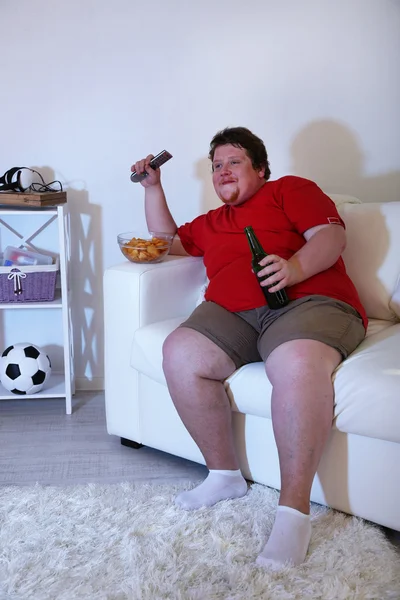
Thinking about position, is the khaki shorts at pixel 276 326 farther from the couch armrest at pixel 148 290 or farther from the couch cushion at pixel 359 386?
the couch armrest at pixel 148 290

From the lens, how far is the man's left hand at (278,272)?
1707 millimetres

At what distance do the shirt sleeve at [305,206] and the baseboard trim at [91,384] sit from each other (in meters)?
1.21

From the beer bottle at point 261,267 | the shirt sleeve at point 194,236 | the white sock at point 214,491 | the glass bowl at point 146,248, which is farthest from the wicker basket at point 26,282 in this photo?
the white sock at point 214,491

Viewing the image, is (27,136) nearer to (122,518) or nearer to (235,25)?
(235,25)

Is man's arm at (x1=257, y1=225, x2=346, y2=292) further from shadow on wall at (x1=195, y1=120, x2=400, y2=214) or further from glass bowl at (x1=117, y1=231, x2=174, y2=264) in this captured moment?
shadow on wall at (x1=195, y1=120, x2=400, y2=214)

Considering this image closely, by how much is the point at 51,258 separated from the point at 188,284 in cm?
62

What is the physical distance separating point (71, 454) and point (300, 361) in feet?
2.95

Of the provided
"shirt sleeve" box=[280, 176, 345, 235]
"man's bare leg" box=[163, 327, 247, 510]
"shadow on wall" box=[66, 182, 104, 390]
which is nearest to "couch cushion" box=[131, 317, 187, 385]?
"man's bare leg" box=[163, 327, 247, 510]

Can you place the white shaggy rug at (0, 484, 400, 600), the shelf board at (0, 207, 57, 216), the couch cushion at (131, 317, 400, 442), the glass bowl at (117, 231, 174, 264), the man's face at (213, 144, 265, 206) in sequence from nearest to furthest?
1. the white shaggy rug at (0, 484, 400, 600)
2. the couch cushion at (131, 317, 400, 442)
3. the man's face at (213, 144, 265, 206)
4. the glass bowl at (117, 231, 174, 264)
5. the shelf board at (0, 207, 57, 216)

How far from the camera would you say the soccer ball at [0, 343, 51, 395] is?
2408 mm

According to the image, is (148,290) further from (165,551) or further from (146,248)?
(165,551)

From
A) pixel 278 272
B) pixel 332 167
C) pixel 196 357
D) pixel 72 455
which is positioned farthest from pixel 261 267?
pixel 332 167

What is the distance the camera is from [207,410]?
5.61ft

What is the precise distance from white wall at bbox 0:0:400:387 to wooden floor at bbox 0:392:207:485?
744mm
